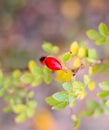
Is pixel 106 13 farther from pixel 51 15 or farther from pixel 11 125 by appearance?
pixel 11 125

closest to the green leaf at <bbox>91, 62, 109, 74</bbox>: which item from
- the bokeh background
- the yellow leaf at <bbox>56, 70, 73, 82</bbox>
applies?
the yellow leaf at <bbox>56, 70, 73, 82</bbox>

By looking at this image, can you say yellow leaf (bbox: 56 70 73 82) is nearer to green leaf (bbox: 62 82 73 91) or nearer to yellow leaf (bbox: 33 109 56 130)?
green leaf (bbox: 62 82 73 91)

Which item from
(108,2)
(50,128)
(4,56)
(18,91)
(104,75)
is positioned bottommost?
(18,91)

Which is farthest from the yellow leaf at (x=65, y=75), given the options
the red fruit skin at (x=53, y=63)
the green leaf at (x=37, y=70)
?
the green leaf at (x=37, y=70)

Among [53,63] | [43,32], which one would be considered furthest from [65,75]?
[43,32]

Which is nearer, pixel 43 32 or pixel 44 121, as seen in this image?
pixel 44 121

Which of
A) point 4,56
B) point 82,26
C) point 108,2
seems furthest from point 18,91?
point 108,2

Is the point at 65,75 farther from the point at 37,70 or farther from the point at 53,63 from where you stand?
the point at 37,70

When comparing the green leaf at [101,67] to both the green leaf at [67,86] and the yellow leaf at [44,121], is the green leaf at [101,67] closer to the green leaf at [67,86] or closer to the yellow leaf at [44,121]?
the green leaf at [67,86]
